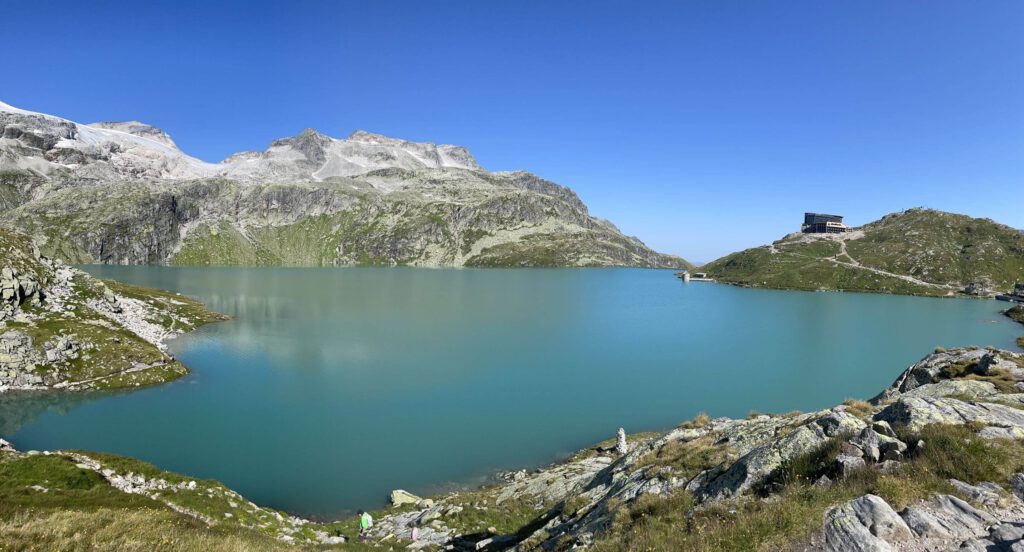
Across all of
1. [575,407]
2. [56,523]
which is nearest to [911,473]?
[56,523]

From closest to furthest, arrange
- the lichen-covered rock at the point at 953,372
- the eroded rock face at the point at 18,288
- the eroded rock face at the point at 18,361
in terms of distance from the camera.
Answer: the lichen-covered rock at the point at 953,372 → the eroded rock face at the point at 18,361 → the eroded rock face at the point at 18,288

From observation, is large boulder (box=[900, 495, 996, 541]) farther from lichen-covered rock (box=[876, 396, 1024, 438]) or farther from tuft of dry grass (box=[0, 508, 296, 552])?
tuft of dry grass (box=[0, 508, 296, 552])

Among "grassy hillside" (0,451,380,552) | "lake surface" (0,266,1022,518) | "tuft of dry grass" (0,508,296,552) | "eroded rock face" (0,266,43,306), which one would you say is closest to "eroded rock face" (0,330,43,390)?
"lake surface" (0,266,1022,518)

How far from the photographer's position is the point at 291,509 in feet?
118

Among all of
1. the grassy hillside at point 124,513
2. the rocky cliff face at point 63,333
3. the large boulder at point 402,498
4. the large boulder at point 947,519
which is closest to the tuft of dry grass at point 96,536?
the grassy hillside at point 124,513

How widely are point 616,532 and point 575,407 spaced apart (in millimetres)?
46213

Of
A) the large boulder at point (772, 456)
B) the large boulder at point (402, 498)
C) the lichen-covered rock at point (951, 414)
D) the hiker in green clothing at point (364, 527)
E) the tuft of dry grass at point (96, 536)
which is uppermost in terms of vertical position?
the lichen-covered rock at point (951, 414)

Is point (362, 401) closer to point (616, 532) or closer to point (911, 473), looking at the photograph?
point (616, 532)

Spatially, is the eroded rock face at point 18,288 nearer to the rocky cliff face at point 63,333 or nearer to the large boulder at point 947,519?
the rocky cliff face at point 63,333

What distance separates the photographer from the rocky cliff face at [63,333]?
205ft

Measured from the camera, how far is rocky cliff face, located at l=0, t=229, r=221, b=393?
6262 centimetres

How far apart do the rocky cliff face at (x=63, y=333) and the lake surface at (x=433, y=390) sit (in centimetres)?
482

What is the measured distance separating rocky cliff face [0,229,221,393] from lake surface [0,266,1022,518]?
4.82 meters

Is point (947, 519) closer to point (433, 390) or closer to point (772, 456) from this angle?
point (772, 456)
